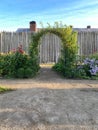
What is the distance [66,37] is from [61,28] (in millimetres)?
444

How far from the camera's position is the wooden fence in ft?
61.6

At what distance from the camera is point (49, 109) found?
22.0 ft

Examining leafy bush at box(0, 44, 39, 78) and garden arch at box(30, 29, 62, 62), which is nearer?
leafy bush at box(0, 44, 39, 78)

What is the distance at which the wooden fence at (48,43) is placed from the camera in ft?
61.6

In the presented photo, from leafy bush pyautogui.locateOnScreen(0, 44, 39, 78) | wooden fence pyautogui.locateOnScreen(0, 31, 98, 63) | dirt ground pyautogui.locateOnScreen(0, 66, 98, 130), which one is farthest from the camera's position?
wooden fence pyautogui.locateOnScreen(0, 31, 98, 63)

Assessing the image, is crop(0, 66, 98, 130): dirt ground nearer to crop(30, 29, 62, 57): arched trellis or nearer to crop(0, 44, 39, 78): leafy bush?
crop(0, 44, 39, 78): leafy bush

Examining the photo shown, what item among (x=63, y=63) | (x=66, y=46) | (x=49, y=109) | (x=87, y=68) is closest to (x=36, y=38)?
(x=66, y=46)

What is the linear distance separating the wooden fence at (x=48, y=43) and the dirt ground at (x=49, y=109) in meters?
9.67

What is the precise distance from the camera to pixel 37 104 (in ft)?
23.3

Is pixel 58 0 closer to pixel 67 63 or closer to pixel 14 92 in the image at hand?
pixel 67 63

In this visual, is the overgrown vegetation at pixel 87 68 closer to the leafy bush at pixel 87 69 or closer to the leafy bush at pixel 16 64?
the leafy bush at pixel 87 69

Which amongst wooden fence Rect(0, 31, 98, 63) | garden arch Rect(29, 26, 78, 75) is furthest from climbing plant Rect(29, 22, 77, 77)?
wooden fence Rect(0, 31, 98, 63)

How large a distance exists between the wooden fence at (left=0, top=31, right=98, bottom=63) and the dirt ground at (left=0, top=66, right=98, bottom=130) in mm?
9673

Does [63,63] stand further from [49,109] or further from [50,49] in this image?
[49,109]
